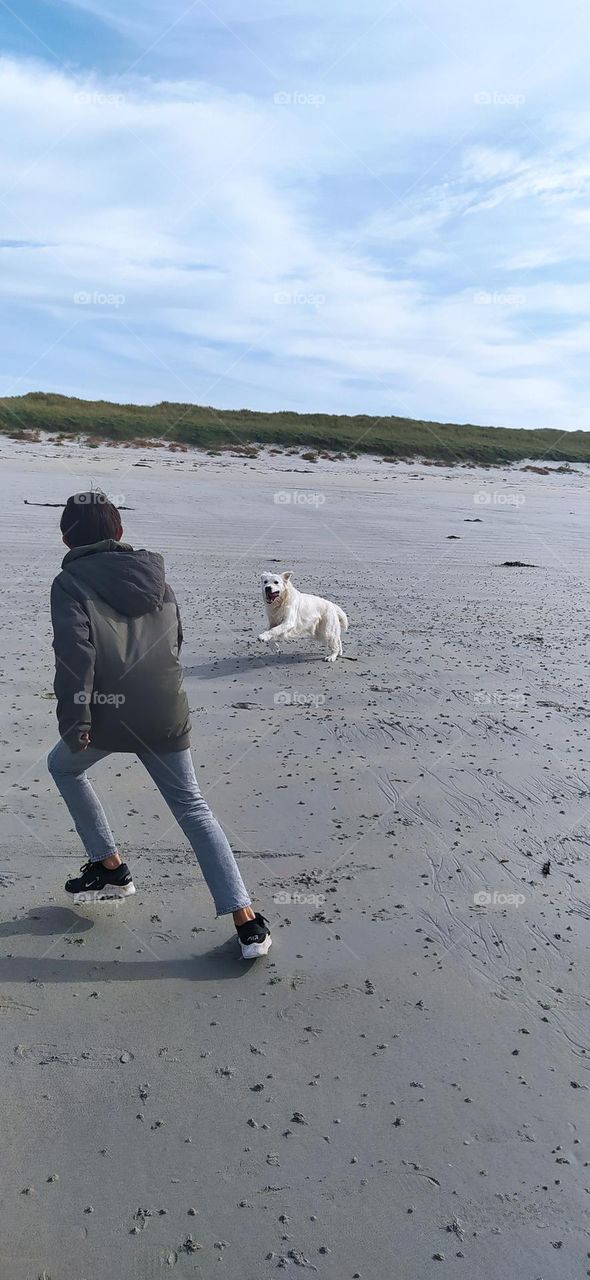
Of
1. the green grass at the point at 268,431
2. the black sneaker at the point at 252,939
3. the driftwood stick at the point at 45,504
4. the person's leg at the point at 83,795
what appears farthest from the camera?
the green grass at the point at 268,431

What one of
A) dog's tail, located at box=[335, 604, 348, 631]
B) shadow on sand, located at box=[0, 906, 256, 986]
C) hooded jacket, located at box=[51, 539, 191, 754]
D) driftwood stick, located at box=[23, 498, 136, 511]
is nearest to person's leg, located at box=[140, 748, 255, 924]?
hooded jacket, located at box=[51, 539, 191, 754]

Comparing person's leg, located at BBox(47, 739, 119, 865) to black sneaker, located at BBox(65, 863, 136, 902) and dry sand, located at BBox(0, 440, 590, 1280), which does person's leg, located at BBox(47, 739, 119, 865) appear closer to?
black sneaker, located at BBox(65, 863, 136, 902)

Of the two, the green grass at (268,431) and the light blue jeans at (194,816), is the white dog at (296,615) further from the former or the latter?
the green grass at (268,431)

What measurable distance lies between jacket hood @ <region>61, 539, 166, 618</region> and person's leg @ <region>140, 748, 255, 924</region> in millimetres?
687

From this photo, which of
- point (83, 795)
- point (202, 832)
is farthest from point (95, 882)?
point (202, 832)

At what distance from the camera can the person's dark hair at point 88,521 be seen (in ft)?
13.3

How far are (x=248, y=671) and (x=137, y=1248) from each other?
247 inches

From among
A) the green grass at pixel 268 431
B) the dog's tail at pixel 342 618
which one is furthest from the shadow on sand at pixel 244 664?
the green grass at pixel 268 431

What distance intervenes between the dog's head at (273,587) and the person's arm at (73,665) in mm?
5615

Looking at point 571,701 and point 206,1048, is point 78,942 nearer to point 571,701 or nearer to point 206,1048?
point 206,1048

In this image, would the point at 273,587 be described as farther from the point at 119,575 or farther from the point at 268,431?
the point at 268,431

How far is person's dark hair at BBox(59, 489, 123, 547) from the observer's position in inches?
159

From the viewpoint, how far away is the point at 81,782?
4.41 m

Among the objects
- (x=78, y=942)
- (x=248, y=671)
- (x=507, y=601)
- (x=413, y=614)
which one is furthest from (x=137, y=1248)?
(x=507, y=601)
